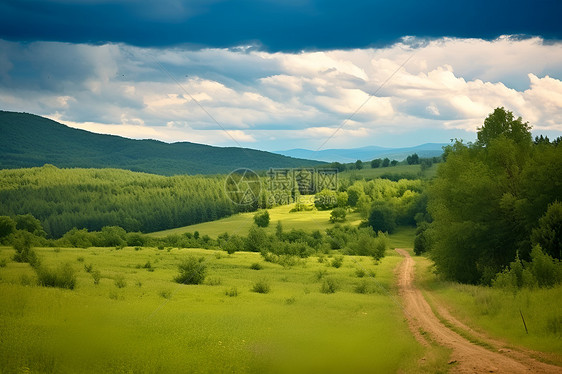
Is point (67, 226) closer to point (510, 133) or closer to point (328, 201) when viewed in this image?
point (328, 201)

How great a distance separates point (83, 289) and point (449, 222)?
111 feet

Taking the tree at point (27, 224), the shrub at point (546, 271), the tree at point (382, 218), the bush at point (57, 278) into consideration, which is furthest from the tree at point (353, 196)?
the bush at point (57, 278)

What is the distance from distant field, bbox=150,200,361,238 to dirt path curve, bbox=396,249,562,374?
282ft

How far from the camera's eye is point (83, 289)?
2567cm

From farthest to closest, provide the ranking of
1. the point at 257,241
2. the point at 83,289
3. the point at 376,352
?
the point at 257,241, the point at 83,289, the point at 376,352

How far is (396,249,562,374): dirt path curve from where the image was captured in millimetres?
15084

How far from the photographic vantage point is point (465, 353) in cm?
1731

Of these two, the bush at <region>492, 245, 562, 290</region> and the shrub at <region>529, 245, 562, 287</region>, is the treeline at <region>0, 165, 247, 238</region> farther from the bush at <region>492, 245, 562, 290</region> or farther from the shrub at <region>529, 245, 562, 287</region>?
the shrub at <region>529, 245, 562, 287</region>

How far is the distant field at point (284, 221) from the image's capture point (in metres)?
118

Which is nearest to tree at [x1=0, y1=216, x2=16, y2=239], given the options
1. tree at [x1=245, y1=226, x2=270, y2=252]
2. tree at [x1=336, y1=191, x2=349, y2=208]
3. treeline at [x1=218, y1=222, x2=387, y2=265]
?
treeline at [x1=218, y1=222, x2=387, y2=265]

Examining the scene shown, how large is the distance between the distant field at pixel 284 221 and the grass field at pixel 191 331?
8451cm

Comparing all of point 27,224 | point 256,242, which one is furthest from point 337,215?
point 27,224

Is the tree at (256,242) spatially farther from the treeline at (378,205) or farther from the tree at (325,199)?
the tree at (325,199)

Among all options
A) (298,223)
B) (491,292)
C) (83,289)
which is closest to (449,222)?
(491,292)
